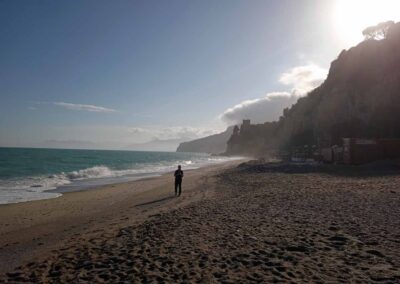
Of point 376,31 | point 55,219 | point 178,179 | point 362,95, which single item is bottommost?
point 55,219

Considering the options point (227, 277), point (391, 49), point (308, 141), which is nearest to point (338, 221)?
point (227, 277)

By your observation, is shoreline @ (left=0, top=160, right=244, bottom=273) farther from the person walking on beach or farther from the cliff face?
the cliff face

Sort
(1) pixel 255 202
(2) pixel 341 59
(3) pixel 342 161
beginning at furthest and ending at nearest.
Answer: (2) pixel 341 59 < (3) pixel 342 161 < (1) pixel 255 202

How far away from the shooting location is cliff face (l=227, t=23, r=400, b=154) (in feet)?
178

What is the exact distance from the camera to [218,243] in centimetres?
825

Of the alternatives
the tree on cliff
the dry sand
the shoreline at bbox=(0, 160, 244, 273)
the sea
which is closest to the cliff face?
the tree on cliff

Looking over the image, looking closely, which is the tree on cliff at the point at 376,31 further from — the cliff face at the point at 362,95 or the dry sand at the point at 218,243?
the dry sand at the point at 218,243

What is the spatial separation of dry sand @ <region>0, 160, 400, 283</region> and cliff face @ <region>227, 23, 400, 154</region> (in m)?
A: 45.9

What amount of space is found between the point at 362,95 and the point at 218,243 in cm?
6072

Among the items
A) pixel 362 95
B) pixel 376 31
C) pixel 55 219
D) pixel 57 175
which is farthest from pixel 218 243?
pixel 376 31

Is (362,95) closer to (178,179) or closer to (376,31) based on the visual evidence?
(376,31)

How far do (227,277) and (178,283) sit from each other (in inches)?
36.6

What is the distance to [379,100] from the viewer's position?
55.5 meters

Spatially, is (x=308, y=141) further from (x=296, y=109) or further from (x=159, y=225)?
(x=159, y=225)
